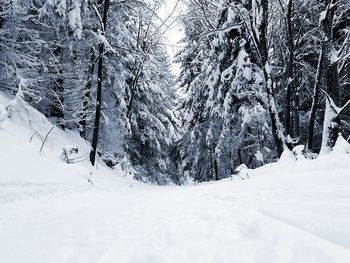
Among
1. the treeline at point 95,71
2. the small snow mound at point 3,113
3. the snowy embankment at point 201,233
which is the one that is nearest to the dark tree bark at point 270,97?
the snowy embankment at point 201,233

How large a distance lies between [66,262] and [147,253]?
0.48 metres

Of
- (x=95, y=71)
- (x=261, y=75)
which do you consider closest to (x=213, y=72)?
(x=261, y=75)

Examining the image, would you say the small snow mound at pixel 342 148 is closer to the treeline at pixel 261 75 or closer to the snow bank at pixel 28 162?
the treeline at pixel 261 75

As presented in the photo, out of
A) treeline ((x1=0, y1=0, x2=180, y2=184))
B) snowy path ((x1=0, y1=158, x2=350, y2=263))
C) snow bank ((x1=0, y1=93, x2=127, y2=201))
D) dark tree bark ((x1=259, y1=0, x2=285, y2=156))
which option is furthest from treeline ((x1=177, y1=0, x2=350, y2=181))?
snowy path ((x1=0, y1=158, x2=350, y2=263))

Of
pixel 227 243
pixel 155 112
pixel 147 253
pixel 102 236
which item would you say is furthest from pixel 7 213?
pixel 155 112

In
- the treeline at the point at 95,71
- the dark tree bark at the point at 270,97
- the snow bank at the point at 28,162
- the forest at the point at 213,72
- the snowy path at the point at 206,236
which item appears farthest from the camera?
the treeline at the point at 95,71

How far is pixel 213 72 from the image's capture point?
13461 millimetres

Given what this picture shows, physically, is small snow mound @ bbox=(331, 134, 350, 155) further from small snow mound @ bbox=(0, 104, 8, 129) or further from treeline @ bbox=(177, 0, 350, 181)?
small snow mound @ bbox=(0, 104, 8, 129)

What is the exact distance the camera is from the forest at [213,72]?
850 centimetres

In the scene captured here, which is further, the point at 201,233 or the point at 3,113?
the point at 3,113

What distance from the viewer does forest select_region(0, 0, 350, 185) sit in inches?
335

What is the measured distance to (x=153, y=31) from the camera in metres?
18.4

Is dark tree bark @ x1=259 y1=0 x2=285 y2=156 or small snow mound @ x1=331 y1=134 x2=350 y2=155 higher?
dark tree bark @ x1=259 y1=0 x2=285 y2=156

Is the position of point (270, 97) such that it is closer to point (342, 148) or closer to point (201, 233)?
point (342, 148)
